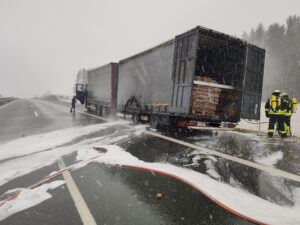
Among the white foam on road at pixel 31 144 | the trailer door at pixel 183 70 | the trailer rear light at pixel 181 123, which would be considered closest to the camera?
the white foam on road at pixel 31 144

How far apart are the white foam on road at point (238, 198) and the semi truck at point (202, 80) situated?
3538mm

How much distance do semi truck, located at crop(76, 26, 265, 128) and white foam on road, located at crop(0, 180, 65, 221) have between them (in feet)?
17.1

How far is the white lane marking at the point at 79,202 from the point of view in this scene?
310 cm

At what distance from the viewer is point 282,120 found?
9719 mm

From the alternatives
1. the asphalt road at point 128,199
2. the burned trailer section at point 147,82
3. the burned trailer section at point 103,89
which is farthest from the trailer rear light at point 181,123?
the burned trailer section at point 103,89

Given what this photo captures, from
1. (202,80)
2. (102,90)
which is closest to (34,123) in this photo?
(102,90)

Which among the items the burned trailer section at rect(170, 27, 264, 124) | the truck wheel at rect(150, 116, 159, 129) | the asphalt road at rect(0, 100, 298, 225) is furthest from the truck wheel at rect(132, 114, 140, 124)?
the asphalt road at rect(0, 100, 298, 225)

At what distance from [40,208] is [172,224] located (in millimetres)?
1880

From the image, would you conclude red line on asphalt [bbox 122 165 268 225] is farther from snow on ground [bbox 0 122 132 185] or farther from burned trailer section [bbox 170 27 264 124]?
burned trailer section [bbox 170 27 264 124]

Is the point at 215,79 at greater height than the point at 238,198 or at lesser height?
greater

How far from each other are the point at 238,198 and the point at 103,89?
16.5m

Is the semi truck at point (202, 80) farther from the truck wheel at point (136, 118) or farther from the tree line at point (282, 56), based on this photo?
the tree line at point (282, 56)

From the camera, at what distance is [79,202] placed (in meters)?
3.61

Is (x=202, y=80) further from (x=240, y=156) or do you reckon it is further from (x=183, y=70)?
(x=240, y=156)
